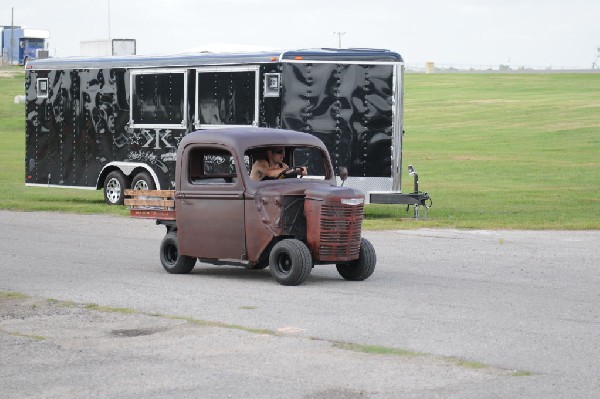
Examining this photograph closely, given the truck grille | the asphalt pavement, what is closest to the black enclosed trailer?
the asphalt pavement

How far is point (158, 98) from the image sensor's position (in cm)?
2597

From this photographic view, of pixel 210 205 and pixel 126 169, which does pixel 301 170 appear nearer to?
pixel 210 205

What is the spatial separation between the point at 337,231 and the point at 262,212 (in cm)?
94

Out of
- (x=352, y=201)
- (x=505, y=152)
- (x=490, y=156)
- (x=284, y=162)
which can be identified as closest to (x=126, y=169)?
(x=284, y=162)

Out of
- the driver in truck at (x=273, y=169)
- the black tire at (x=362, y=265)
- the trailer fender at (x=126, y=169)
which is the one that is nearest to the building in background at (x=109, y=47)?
the trailer fender at (x=126, y=169)

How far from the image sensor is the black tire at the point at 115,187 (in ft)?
89.1

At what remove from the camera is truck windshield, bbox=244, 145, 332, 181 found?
15.2 m

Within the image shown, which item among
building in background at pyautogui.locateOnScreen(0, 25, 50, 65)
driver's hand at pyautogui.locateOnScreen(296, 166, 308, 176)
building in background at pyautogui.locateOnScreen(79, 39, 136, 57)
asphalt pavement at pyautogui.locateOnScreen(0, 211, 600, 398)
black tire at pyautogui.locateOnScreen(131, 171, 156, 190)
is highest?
building in background at pyautogui.locateOnScreen(0, 25, 50, 65)

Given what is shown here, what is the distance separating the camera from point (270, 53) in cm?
2381

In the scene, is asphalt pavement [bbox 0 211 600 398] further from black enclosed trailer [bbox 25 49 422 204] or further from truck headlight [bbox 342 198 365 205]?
black enclosed trailer [bbox 25 49 422 204]

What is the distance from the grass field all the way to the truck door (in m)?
7.47

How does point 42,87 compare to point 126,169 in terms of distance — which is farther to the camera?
point 42,87

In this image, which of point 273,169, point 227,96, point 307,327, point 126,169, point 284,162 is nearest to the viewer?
point 307,327

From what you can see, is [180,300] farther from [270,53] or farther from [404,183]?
[404,183]
